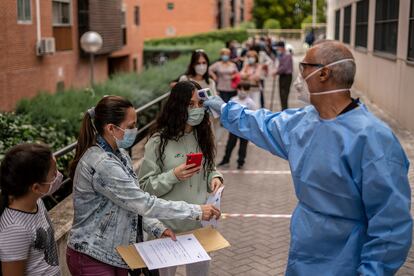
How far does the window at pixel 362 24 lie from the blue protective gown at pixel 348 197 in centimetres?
1811

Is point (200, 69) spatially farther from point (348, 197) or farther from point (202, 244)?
point (348, 197)

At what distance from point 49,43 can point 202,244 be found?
15.5 metres

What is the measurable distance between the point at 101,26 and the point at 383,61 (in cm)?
1268

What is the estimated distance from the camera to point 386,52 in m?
16.0

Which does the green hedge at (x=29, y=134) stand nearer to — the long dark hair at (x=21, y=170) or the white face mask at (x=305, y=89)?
the long dark hair at (x=21, y=170)

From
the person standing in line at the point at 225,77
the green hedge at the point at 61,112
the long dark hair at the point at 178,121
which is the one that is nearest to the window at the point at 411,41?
the person standing in line at the point at 225,77

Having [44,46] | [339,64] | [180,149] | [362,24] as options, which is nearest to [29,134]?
[180,149]

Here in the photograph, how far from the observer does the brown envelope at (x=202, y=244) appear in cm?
324

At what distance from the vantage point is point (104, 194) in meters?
3.21

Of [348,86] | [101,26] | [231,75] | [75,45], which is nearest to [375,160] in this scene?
[348,86]

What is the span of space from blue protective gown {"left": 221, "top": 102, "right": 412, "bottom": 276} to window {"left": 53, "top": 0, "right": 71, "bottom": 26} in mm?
18396

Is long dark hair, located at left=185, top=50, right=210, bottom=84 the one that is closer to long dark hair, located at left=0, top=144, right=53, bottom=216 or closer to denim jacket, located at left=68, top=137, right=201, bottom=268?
denim jacket, located at left=68, top=137, right=201, bottom=268

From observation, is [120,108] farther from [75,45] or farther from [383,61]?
[75,45]

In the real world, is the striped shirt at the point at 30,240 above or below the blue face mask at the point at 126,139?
below
